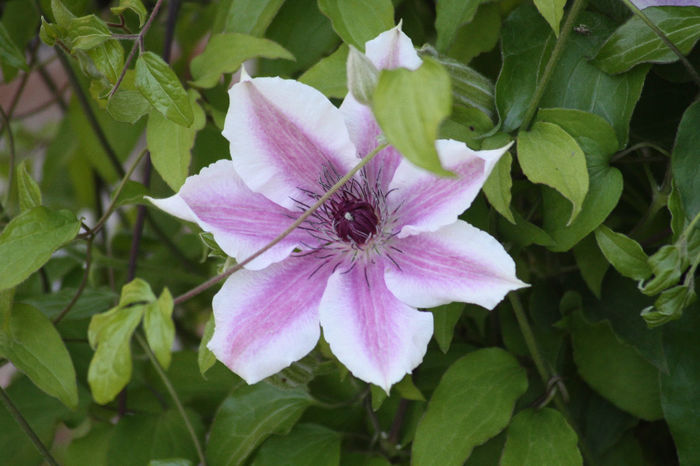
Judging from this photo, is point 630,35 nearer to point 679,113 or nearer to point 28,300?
point 679,113

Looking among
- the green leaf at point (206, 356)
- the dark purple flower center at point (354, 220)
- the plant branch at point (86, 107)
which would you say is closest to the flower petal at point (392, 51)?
the dark purple flower center at point (354, 220)

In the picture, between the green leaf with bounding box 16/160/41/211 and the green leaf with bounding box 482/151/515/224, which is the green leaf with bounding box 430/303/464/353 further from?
the green leaf with bounding box 16/160/41/211

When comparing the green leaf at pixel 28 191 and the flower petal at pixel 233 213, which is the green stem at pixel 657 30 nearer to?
the flower petal at pixel 233 213

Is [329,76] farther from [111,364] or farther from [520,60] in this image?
[111,364]

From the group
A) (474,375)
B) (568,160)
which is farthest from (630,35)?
(474,375)

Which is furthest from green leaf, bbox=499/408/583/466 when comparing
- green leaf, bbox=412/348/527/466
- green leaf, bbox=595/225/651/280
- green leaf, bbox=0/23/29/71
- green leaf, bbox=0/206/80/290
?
green leaf, bbox=0/23/29/71
